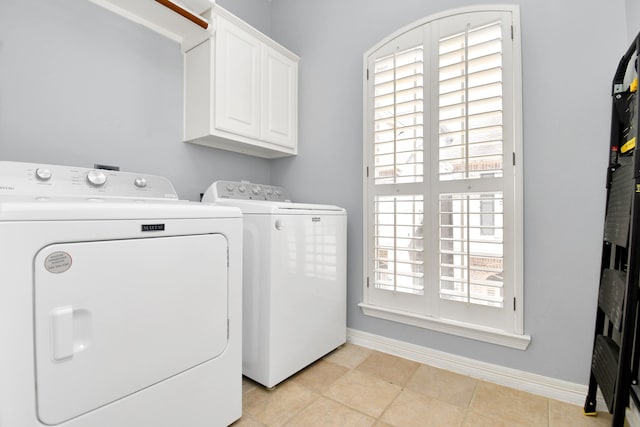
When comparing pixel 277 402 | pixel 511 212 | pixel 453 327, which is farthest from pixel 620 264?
pixel 277 402

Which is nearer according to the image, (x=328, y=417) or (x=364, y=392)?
(x=328, y=417)

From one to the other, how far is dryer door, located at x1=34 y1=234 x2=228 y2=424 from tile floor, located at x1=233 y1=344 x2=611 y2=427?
0.49 m

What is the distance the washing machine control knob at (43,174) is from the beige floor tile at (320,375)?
1531mm

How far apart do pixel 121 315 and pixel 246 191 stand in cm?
122

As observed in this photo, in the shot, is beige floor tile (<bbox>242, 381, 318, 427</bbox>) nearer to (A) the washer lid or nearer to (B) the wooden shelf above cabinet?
(A) the washer lid

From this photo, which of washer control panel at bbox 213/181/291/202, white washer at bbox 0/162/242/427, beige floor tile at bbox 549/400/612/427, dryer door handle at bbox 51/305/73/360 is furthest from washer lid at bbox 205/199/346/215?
beige floor tile at bbox 549/400/612/427

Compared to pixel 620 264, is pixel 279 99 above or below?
above

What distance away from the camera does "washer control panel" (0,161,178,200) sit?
1213 mm

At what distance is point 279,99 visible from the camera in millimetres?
2312

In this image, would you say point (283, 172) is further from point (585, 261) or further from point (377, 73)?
point (585, 261)

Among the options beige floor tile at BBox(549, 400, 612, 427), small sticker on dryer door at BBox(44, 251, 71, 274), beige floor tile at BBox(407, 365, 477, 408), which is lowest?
beige floor tile at BBox(407, 365, 477, 408)

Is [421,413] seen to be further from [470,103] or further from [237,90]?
[237,90]

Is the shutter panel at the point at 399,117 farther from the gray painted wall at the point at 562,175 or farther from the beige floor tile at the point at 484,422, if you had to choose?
the beige floor tile at the point at 484,422

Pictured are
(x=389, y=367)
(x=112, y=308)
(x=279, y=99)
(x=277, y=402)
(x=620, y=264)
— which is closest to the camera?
(x=112, y=308)
